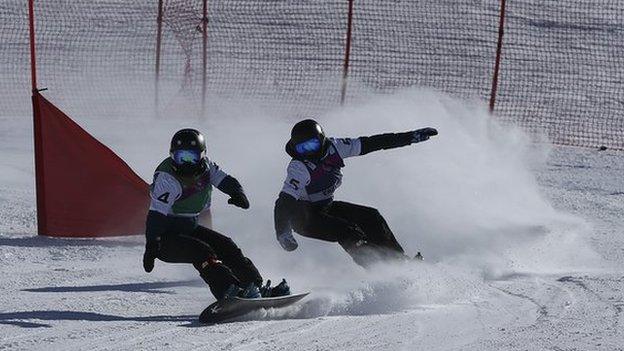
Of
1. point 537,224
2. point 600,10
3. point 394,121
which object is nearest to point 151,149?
point 394,121

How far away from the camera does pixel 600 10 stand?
82.9 ft

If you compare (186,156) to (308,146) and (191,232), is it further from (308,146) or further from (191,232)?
(308,146)

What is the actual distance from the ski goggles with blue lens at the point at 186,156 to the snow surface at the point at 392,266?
3.46 ft

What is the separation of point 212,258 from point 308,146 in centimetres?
150

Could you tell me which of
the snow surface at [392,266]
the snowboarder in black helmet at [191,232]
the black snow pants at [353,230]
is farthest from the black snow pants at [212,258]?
the black snow pants at [353,230]

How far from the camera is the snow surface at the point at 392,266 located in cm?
869

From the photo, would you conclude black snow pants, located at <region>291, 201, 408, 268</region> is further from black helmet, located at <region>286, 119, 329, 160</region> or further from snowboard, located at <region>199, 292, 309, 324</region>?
snowboard, located at <region>199, 292, 309, 324</region>

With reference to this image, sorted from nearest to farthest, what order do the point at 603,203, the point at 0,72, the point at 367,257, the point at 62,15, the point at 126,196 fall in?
the point at 367,257
the point at 126,196
the point at 603,203
the point at 0,72
the point at 62,15

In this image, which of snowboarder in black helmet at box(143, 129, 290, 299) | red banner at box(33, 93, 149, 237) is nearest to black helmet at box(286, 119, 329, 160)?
snowboarder in black helmet at box(143, 129, 290, 299)

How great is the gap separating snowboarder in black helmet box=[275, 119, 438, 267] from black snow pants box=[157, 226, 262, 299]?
2.12 feet

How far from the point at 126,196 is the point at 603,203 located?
5409mm

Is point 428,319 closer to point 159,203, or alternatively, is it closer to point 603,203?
point 159,203

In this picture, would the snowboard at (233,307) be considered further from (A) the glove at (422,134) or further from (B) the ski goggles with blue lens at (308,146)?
(A) the glove at (422,134)

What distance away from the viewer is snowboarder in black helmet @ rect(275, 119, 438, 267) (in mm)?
10422
